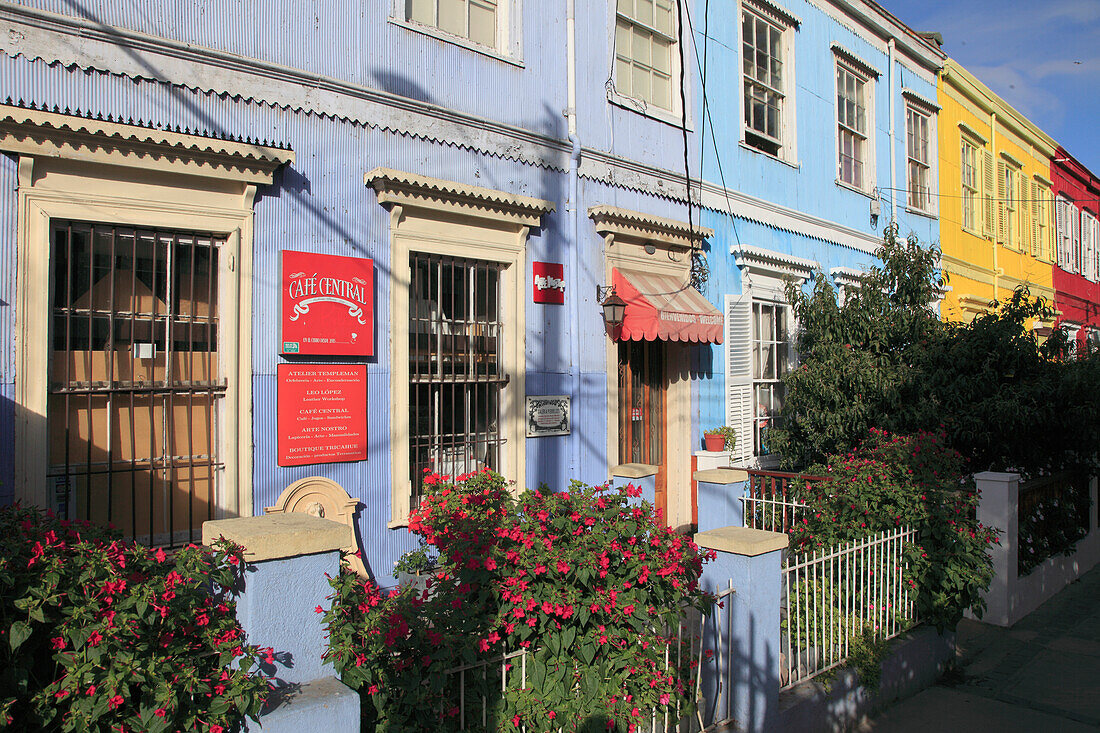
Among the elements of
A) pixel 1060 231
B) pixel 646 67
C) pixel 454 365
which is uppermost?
pixel 1060 231

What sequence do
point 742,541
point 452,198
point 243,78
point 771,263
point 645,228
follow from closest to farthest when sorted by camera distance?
point 742,541 → point 243,78 → point 452,198 → point 645,228 → point 771,263

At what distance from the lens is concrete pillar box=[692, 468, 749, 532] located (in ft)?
23.5

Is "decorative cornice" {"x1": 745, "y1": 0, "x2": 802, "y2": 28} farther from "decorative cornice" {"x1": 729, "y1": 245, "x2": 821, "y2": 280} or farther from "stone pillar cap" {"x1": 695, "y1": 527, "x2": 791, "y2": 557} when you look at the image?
"stone pillar cap" {"x1": 695, "y1": 527, "x2": 791, "y2": 557}

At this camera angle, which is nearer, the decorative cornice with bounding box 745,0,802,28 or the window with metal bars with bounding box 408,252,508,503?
the window with metal bars with bounding box 408,252,508,503

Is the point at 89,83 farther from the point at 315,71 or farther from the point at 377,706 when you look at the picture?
the point at 377,706

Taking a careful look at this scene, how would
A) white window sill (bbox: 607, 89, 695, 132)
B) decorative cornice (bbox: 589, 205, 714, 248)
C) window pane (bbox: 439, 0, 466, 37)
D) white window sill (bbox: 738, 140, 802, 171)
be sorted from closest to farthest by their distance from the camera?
window pane (bbox: 439, 0, 466, 37)
decorative cornice (bbox: 589, 205, 714, 248)
white window sill (bbox: 607, 89, 695, 132)
white window sill (bbox: 738, 140, 802, 171)

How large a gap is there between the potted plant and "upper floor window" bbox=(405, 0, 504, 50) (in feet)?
16.4

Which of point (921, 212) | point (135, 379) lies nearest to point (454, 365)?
point (135, 379)

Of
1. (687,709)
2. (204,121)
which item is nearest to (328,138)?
(204,121)

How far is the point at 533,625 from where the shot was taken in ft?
11.1

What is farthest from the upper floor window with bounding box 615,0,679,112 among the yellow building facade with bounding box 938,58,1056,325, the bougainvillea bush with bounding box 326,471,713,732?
the yellow building facade with bounding box 938,58,1056,325

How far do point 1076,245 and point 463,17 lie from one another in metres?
21.7

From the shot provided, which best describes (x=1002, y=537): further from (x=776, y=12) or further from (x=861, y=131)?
(x=861, y=131)

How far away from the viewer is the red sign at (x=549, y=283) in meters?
7.46
